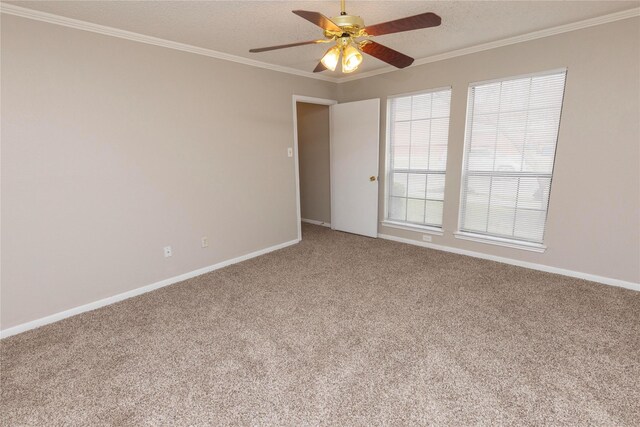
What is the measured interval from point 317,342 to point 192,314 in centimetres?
114

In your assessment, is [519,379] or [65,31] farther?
[65,31]

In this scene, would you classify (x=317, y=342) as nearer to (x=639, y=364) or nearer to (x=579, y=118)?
(x=639, y=364)

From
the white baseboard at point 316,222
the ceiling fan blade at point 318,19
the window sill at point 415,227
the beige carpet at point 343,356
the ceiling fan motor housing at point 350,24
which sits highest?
the ceiling fan motor housing at point 350,24

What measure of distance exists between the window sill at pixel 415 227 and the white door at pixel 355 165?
20cm

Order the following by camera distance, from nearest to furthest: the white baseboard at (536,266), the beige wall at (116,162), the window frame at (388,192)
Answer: the beige wall at (116,162) < the white baseboard at (536,266) < the window frame at (388,192)

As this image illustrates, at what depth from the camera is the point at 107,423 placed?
155 centimetres

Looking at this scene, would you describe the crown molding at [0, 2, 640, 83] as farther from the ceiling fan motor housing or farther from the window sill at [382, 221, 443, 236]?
the window sill at [382, 221, 443, 236]

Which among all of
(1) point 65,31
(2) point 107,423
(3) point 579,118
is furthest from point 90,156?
(3) point 579,118

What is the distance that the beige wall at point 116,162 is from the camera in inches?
89.8

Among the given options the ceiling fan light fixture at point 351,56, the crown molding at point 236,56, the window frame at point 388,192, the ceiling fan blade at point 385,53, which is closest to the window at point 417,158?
the window frame at point 388,192

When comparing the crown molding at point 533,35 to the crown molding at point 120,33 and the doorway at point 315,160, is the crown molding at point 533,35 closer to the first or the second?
the doorway at point 315,160

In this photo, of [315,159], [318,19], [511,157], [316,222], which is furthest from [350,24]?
[316,222]

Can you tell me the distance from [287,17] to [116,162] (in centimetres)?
192

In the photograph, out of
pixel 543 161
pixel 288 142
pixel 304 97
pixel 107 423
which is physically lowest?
pixel 107 423
